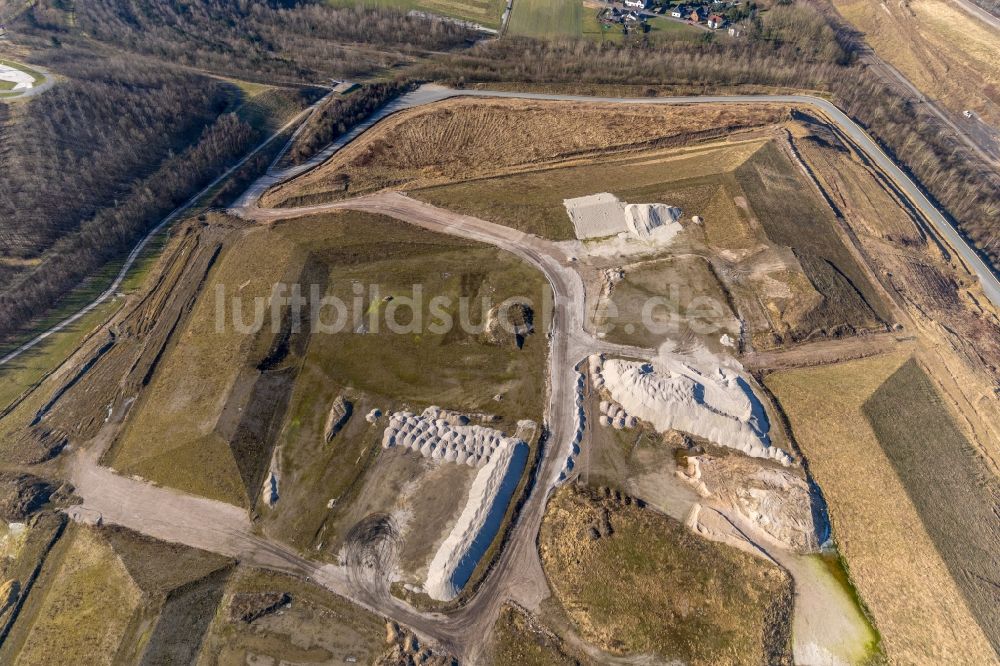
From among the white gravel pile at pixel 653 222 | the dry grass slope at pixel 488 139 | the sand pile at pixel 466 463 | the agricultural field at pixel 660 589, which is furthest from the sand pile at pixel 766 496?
the dry grass slope at pixel 488 139

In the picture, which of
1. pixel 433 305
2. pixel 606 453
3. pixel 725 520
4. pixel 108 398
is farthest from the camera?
pixel 433 305

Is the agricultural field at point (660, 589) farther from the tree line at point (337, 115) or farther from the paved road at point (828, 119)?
the tree line at point (337, 115)

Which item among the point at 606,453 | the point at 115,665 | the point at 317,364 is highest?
the point at 606,453

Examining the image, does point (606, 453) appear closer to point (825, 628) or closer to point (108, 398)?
point (825, 628)

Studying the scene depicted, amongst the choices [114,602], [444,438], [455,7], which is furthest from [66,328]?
[455,7]

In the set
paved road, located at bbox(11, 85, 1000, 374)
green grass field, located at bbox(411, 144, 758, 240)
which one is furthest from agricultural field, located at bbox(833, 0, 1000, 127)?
green grass field, located at bbox(411, 144, 758, 240)

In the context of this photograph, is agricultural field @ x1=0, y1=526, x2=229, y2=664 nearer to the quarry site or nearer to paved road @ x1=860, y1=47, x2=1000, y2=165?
the quarry site

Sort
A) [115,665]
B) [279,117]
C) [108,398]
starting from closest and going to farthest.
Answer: [115,665] → [108,398] → [279,117]

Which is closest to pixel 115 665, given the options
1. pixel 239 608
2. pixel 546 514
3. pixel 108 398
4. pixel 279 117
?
pixel 239 608
